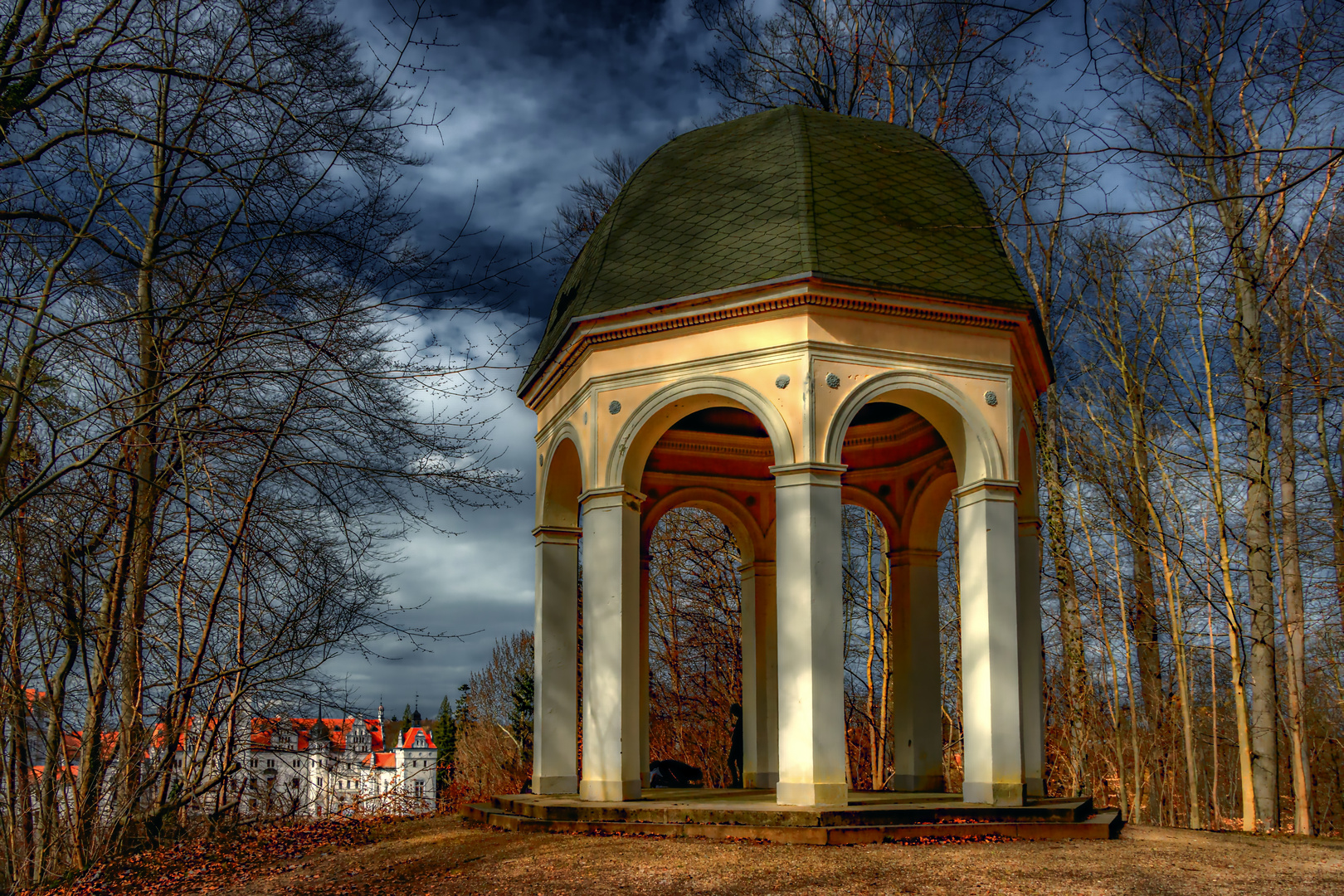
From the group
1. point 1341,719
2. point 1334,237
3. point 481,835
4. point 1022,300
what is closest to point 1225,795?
point 1341,719

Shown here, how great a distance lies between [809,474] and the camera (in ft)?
37.1

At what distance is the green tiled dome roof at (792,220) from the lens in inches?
470

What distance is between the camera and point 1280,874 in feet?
30.0

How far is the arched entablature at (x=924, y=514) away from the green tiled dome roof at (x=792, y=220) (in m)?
3.82

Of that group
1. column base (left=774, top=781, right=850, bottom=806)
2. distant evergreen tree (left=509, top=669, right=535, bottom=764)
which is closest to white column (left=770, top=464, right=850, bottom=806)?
column base (left=774, top=781, right=850, bottom=806)

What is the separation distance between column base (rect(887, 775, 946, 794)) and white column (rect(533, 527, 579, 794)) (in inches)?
175

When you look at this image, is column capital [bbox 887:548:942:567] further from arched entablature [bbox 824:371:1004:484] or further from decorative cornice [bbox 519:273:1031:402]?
decorative cornice [bbox 519:273:1031:402]

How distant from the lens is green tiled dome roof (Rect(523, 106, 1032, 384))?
470 inches

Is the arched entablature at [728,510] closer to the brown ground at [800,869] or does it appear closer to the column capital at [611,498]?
the column capital at [611,498]

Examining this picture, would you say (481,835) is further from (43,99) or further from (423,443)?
(43,99)

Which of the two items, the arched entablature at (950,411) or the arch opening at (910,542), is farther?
the arch opening at (910,542)

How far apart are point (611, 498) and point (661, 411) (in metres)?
1.13

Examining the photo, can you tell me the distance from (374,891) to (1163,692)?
2047 centimetres

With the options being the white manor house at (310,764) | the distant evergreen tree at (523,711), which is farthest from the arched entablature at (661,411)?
the distant evergreen tree at (523,711)
